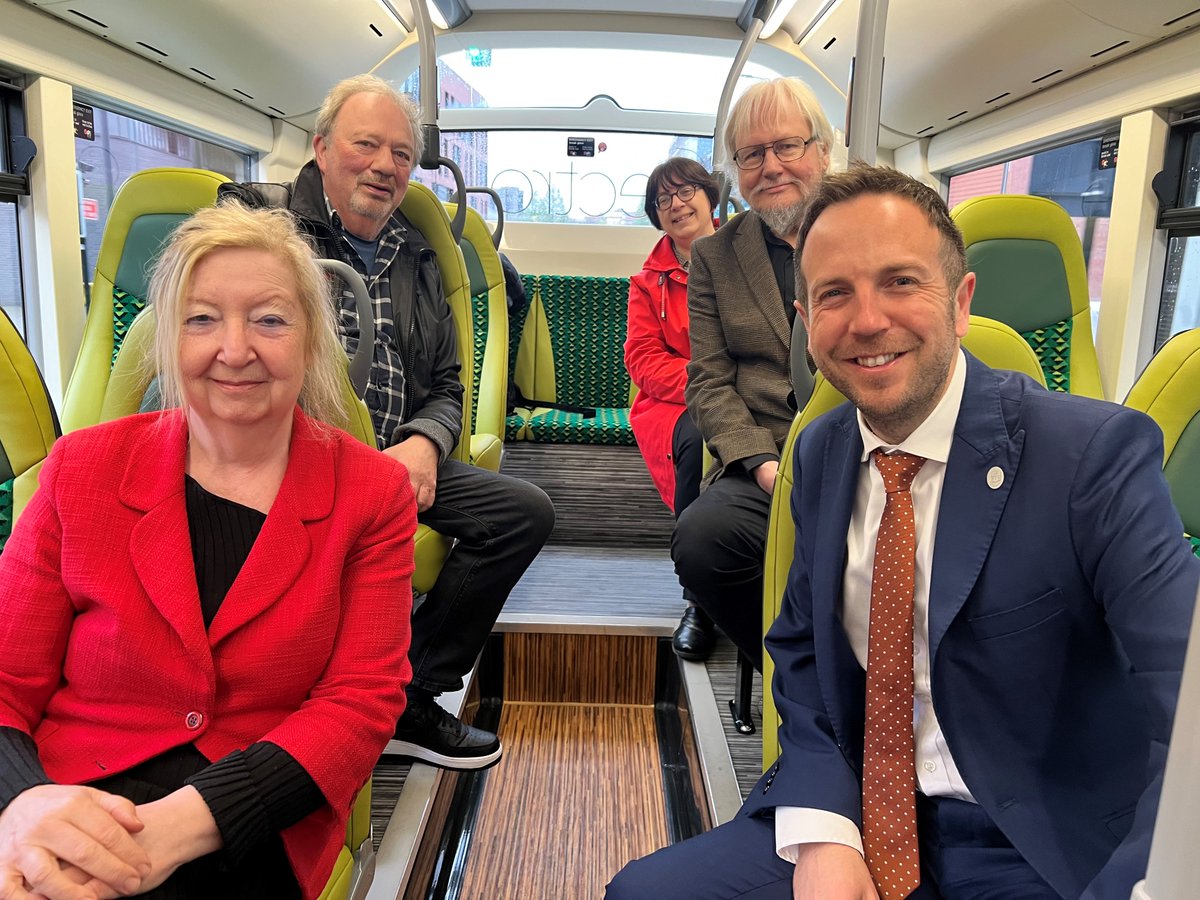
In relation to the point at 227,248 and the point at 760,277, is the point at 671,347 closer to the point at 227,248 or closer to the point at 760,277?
the point at 760,277

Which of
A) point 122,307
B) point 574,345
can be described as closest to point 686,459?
point 122,307

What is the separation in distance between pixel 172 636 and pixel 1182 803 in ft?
3.67

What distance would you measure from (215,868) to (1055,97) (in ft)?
13.4

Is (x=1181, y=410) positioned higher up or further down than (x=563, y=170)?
further down

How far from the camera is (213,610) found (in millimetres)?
1154

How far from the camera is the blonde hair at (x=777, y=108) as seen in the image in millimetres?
2121

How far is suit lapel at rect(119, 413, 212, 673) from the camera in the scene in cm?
109

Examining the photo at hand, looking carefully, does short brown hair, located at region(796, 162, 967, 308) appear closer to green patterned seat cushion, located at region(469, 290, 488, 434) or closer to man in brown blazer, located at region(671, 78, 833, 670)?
man in brown blazer, located at region(671, 78, 833, 670)

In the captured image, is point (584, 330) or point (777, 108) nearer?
point (777, 108)

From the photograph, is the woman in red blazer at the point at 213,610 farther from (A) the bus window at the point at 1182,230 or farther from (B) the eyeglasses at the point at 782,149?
(A) the bus window at the point at 1182,230

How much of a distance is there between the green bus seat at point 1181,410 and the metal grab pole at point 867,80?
70 cm

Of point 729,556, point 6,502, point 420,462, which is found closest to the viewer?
point 6,502

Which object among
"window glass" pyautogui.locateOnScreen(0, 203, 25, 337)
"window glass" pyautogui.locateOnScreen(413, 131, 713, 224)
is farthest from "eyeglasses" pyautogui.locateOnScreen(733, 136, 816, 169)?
"window glass" pyautogui.locateOnScreen(413, 131, 713, 224)

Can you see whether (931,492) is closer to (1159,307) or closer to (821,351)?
(821,351)
